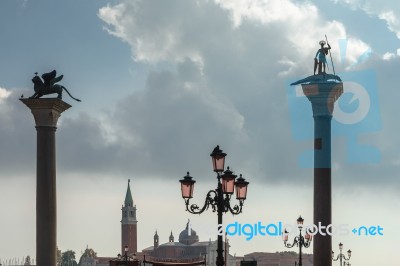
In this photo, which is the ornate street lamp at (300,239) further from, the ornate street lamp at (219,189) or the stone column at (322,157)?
the ornate street lamp at (219,189)

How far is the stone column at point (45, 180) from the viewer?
30.0 meters

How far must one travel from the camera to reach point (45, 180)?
30141mm

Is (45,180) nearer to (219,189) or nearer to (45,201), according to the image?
(45,201)

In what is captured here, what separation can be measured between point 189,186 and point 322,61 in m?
24.7

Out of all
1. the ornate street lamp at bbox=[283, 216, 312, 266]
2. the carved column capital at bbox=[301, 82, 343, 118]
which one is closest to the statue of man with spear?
the carved column capital at bbox=[301, 82, 343, 118]

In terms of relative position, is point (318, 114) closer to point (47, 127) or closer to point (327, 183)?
point (327, 183)

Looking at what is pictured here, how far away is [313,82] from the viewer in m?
43.9

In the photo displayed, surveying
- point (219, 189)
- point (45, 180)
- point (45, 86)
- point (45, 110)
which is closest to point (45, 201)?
point (45, 180)

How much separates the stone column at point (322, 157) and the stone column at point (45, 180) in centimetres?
1555

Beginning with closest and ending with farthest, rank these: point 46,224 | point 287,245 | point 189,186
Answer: point 189,186, point 46,224, point 287,245

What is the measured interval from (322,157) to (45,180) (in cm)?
1618

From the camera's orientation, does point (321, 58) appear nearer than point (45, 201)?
No

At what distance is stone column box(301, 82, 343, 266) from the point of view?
42.4m

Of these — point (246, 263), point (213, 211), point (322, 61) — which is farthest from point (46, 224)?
point (322, 61)
